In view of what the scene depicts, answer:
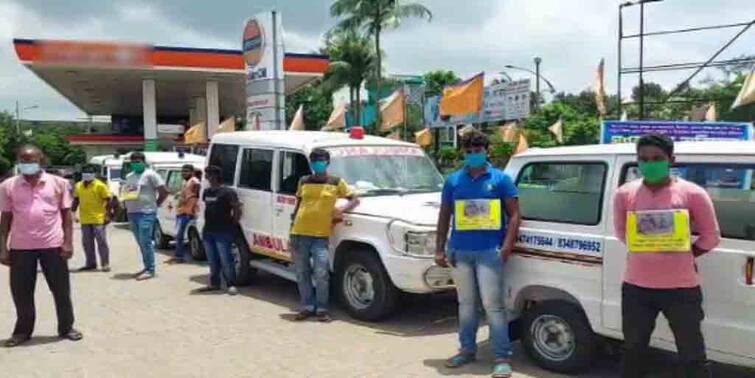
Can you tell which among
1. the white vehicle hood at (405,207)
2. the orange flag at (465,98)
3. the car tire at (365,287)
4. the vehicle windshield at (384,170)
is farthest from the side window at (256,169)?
the orange flag at (465,98)

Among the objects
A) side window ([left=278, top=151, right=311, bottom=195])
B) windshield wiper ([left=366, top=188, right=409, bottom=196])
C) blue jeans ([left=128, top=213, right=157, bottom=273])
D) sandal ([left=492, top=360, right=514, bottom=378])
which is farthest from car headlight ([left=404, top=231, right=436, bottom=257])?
blue jeans ([left=128, top=213, right=157, bottom=273])

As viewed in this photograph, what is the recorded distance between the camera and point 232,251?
378 inches

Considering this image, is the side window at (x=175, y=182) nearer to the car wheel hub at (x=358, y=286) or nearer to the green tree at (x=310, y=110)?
the car wheel hub at (x=358, y=286)

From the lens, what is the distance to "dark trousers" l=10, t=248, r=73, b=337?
22.3 ft

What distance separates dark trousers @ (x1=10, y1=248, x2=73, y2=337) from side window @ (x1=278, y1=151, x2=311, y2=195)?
8.49ft

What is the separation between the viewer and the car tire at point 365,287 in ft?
23.9

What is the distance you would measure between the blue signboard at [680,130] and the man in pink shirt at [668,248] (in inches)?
189

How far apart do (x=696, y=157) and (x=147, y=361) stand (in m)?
4.53

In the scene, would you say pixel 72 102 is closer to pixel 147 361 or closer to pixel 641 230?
pixel 147 361

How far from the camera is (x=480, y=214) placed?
545 centimetres

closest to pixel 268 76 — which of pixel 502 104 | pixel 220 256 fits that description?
pixel 220 256

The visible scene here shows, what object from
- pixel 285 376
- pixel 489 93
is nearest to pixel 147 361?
pixel 285 376

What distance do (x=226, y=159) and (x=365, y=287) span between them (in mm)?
3204

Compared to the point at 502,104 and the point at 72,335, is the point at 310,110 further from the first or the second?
the point at 72,335
